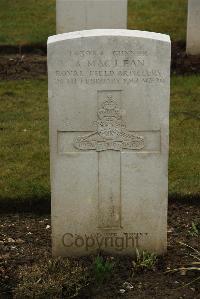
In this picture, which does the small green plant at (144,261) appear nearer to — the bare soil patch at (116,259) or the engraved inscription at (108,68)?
the bare soil patch at (116,259)

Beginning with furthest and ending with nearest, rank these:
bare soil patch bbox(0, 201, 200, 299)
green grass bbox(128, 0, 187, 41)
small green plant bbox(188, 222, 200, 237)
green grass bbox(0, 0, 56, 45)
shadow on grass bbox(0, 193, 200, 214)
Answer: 1. green grass bbox(128, 0, 187, 41)
2. green grass bbox(0, 0, 56, 45)
3. shadow on grass bbox(0, 193, 200, 214)
4. small green plant bbox(188, 222, 200, 237)
5. bare soil patch bbox(0, 201, 200, 299)

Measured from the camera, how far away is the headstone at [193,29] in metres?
10.9

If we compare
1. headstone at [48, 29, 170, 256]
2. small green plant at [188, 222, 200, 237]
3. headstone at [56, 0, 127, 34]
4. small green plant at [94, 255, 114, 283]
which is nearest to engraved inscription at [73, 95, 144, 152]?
headstone at [48, 29, 170, 256]

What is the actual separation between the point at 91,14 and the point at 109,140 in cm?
645

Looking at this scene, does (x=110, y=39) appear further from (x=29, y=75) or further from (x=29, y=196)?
(x=29, y=75)

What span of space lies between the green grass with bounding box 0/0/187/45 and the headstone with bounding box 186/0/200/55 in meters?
0.92

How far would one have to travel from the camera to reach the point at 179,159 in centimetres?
709

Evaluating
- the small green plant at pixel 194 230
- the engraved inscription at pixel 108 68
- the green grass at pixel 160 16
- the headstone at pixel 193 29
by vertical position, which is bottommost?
the small green plant at pixel 194 230

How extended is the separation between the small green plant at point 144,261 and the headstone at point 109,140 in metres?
0.07

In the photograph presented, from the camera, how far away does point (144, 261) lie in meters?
4.99

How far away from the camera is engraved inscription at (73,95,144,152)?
4879 mm

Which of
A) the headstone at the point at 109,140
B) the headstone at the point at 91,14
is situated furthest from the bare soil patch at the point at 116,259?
the headstone at the point at 91,14

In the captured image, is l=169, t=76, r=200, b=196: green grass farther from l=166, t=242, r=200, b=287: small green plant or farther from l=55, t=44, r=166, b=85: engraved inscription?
l=55, t=44, r=166, b=85: engraved inscription

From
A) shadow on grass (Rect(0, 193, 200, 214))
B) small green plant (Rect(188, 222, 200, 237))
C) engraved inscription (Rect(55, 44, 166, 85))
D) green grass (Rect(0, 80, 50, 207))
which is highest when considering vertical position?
engraved inscription (Rect(55, 44, 166, 85))
